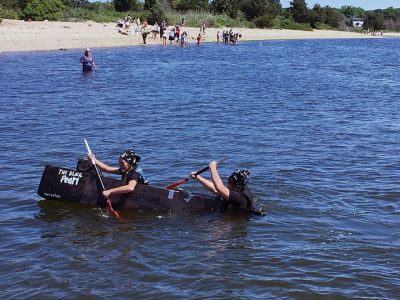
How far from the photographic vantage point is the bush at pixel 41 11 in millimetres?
52406

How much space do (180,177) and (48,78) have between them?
687 inches

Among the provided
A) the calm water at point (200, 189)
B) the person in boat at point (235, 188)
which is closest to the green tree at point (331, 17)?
the calm water at point (200, 189)

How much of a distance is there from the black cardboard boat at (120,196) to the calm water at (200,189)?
184 millimetres

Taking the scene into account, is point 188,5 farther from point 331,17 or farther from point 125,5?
point 331,17

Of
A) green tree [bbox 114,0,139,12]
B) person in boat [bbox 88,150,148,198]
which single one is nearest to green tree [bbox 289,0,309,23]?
green tree [bbox 114,0,139,12]

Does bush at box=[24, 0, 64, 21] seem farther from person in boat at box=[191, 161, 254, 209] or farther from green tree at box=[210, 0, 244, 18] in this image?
person in boat at box=[191, 161, 254, 209]

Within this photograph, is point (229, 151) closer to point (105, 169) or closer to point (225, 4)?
point (105, 169)

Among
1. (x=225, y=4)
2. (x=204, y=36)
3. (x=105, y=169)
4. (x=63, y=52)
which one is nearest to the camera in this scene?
(x=105, y=169)

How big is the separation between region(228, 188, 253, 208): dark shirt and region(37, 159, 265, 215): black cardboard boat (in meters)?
0.09

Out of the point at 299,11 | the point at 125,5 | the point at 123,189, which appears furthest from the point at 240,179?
the point at 299,11

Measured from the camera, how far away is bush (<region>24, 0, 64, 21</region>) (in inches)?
2063

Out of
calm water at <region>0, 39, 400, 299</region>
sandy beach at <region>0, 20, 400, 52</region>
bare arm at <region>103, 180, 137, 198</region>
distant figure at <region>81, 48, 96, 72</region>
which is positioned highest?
sandy beach at <region>0, 20, 400, 52</region>

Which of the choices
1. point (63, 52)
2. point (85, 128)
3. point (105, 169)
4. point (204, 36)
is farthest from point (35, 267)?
point (204, 36)

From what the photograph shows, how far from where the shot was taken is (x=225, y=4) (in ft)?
275
